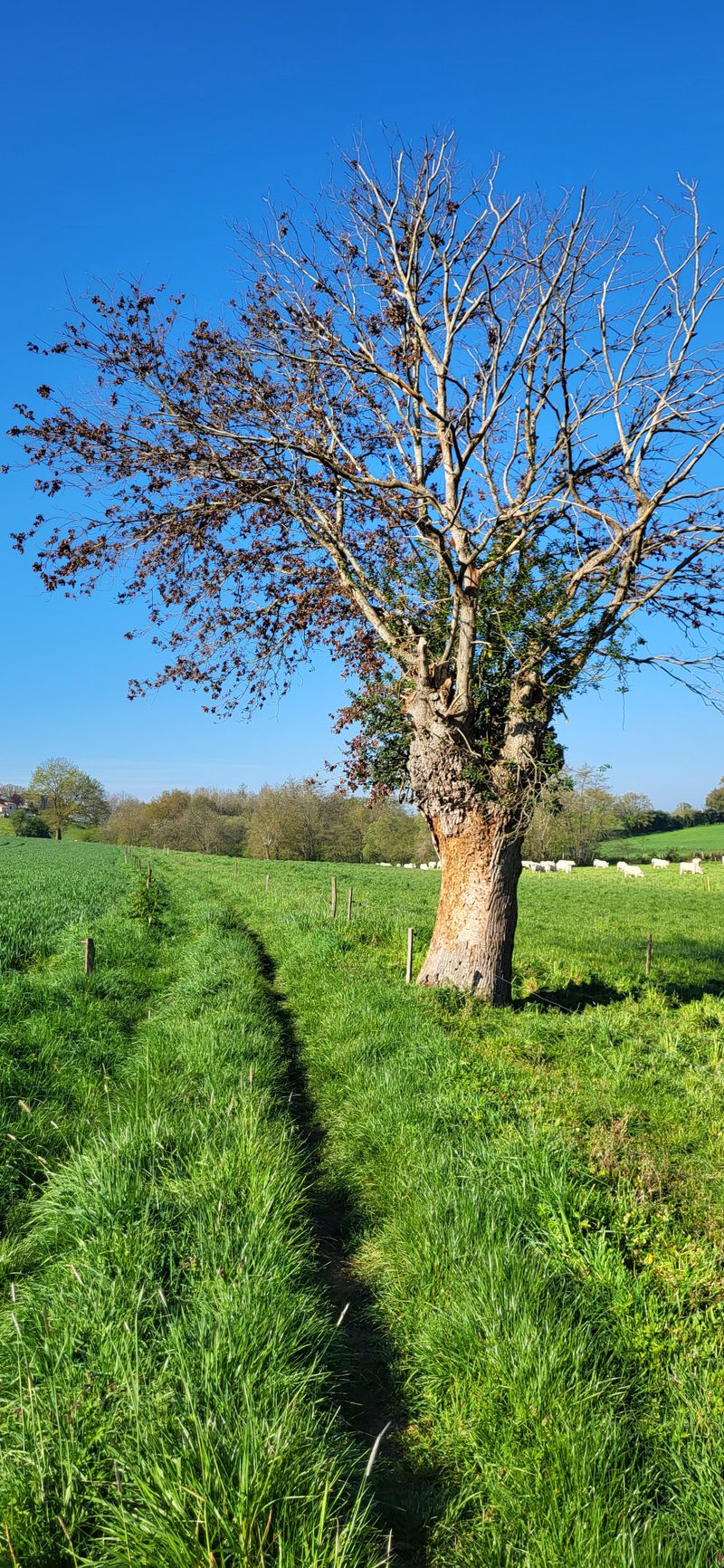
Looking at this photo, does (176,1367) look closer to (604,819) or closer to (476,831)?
(476,831)

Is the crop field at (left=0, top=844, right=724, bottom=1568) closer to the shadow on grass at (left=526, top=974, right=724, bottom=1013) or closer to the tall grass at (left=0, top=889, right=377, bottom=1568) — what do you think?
the tall grass at (left=0, top=889, right=377, bottom=1568)

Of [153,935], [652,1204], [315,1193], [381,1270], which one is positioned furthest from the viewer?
[153,935]

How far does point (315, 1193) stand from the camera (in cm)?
584

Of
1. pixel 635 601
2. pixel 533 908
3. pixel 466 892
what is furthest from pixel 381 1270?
pixel 533 908

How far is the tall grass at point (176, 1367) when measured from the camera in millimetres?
2492

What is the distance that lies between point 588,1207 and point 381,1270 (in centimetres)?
138

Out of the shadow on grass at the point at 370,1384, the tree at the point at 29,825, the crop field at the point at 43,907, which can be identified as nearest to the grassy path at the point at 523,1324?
the shadow on grass at the point at 370,1384

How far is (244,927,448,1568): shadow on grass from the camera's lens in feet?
10.1

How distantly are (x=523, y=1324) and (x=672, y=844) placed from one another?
84.7 meters

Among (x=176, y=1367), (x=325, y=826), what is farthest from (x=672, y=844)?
(x=176, y=1367)

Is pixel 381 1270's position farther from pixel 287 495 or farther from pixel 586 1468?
pixel 287 495

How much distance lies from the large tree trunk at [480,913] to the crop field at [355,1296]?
7.04ft

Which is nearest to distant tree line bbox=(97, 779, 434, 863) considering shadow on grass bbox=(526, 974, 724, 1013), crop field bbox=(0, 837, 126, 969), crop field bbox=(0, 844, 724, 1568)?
crop field bbox=(0, 837, 126, 969)

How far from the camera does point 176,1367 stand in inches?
124
